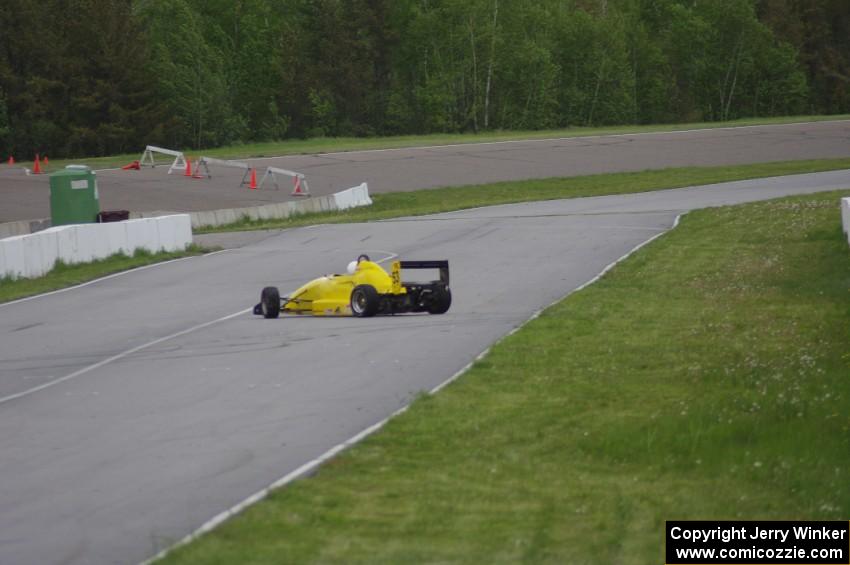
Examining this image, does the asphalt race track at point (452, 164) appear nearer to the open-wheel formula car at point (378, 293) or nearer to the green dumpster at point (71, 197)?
the green dumpster at point (71, 197)

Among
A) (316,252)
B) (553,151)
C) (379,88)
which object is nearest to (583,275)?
(316,252)

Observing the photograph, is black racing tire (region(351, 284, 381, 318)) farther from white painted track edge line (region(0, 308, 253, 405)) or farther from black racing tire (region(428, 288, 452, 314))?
white painted track edge line (region(0, 308, 253, 405))

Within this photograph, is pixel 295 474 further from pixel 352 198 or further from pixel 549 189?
pixel 549 189

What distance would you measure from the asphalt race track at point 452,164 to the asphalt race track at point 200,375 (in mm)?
17857

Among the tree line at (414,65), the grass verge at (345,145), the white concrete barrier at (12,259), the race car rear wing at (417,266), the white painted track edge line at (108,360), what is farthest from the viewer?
the tree line at (414,65)

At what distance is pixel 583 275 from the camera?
2122cm

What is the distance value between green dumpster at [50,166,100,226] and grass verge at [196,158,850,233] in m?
5.46

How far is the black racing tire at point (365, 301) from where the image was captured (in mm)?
16828

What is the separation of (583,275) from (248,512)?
543 inches

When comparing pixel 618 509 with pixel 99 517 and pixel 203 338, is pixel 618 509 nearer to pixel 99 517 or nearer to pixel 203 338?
pixel 99 517

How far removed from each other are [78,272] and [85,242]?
5.80ft

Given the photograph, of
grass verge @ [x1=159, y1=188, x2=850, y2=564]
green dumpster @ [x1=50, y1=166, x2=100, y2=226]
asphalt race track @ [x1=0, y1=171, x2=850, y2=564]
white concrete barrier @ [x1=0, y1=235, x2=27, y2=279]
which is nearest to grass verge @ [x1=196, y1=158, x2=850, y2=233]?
green dumpster @ [x1=50, y1=166, x2=100, y2=226]

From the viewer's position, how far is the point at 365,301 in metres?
16.9

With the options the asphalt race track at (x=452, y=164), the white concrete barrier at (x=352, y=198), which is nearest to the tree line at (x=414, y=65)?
the asphalt race track at (x=452, y=164)
